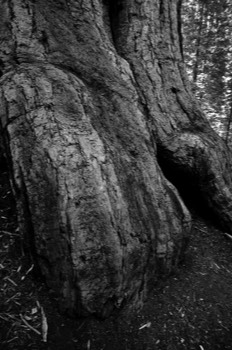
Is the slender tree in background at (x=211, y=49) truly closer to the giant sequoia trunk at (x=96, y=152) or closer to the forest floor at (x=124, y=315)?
the giant sequoia trunk at (x=96, y=152)

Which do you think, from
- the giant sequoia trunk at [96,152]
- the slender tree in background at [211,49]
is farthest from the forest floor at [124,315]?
the slender tree in background at [211,49]

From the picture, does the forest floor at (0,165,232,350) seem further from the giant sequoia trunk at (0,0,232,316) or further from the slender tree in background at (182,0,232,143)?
the slender tree in background at (182,0,232,143)

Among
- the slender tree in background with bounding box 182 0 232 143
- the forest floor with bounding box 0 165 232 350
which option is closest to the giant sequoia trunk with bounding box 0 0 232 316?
the forest floor with bounding box 0 165 232 350

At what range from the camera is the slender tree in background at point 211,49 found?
7.94m

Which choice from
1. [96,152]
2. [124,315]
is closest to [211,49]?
[96,152]

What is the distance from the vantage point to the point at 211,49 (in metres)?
8.47

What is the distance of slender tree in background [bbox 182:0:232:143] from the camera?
7945 millimetres

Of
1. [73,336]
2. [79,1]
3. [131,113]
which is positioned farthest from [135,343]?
[79,1]

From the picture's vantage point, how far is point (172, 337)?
168cm

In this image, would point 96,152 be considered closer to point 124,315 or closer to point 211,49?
point 124,315

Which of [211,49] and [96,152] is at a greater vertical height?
[211,49]

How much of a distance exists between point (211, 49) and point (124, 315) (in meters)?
8.63

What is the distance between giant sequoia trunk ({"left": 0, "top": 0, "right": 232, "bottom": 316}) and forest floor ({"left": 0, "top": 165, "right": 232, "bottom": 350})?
4.3 inches

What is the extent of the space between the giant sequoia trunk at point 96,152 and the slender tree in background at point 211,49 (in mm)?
5841
